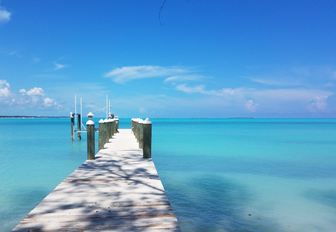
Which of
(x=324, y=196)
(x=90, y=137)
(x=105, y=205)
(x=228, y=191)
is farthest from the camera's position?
(x=228, y=191)

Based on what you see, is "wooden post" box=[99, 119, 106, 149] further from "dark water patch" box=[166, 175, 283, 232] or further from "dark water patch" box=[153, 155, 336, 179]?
"dark water patch" box=[153, 155, 336, 179]

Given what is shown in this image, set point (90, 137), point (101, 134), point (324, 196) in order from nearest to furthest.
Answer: point (90, 137) < point (324, 196) < point (101, 134)

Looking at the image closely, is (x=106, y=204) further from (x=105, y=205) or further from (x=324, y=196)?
(x=324, y=196)

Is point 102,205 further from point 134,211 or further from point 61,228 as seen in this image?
point 61,228

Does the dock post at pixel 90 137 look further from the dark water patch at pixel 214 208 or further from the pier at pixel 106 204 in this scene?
the dark water patch at pixel 214 208

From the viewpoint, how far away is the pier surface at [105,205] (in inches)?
173

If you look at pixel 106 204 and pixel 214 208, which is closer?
pixel 106 204

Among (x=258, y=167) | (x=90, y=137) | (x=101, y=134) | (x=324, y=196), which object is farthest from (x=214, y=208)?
(x=258, y=167)

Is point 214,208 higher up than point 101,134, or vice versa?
point 101,134

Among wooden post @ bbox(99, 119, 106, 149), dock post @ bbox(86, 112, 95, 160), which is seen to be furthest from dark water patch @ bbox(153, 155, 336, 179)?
dock post @ bbox(86, 112, 95, 160)

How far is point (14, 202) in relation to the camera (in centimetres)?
972

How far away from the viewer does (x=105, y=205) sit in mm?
5309

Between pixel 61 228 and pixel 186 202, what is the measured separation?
5724 millimetres

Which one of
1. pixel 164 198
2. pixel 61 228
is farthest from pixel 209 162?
pixel 61 228
